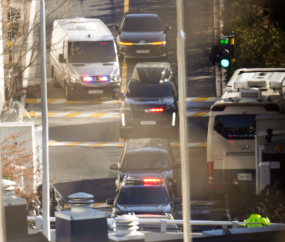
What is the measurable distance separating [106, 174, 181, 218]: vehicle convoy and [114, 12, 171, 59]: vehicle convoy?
379 cm

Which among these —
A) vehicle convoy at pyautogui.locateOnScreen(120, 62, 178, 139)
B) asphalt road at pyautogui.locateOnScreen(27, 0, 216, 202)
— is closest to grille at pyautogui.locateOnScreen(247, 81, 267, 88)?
asphalt road at pyautogui.locateOnScreen(27, 0, 216, 202)

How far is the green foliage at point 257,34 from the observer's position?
15.0m

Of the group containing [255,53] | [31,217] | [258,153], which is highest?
[255,53]

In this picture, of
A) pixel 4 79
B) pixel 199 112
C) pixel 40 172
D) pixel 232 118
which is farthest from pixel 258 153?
pixel 4 79

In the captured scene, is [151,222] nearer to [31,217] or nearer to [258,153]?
[31,217]

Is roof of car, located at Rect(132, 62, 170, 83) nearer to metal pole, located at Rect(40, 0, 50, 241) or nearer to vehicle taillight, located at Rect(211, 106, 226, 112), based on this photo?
vehicle taillight, located at Rect(211, 106, 226, 112)

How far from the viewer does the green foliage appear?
1498cm

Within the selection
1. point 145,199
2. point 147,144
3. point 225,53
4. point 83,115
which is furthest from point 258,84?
point 83,115

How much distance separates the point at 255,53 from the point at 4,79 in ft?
24.1

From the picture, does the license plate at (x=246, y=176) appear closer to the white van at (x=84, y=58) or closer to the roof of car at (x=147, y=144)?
the roof of car at (x=147, y=144)

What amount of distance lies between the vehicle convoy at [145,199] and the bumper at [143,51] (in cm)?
371

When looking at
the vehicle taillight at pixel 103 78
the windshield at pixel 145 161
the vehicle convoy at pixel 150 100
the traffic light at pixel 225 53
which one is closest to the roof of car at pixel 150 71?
the vehicle convoy at pixel 150 100

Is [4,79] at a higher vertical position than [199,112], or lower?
higher

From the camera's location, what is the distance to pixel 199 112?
1380cm
